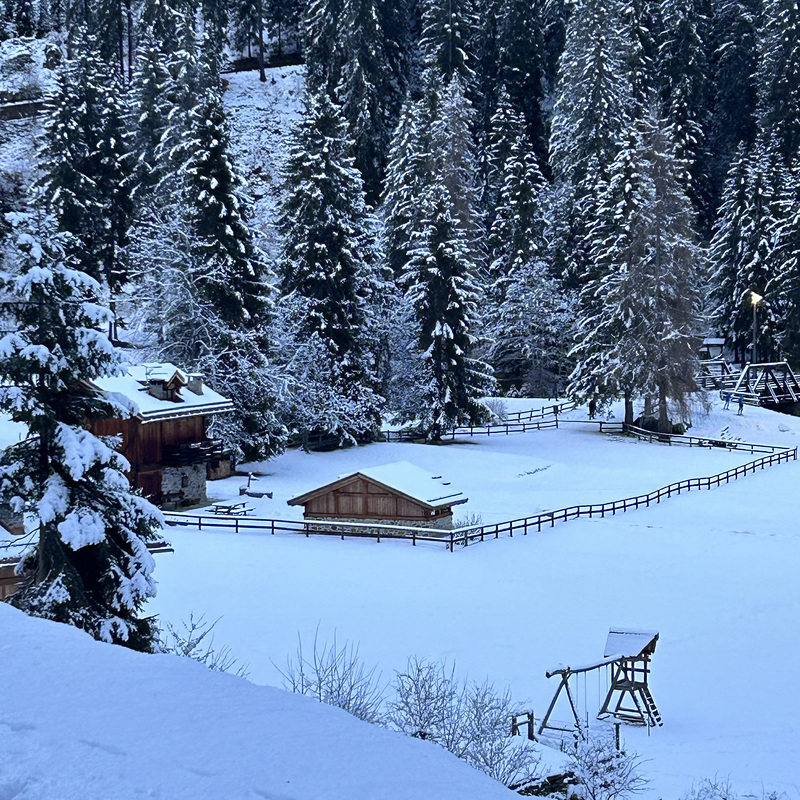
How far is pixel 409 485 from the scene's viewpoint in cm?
3588

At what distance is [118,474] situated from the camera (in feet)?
57.0

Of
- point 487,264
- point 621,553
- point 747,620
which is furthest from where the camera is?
point 487,264

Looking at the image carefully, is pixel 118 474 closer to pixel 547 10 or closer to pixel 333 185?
pixel 333 185

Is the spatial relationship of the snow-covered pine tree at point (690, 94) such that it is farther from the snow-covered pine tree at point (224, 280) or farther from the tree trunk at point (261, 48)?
the snow-covered pine tree at point (224, 280)

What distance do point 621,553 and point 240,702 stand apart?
28.3 metres

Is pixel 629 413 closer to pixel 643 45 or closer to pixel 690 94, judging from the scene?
pixel 690 94

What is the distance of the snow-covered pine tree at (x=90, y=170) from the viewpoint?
58.8 m

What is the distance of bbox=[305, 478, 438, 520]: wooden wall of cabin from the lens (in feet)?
117

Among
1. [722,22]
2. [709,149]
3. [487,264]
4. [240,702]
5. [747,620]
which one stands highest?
[722,22]

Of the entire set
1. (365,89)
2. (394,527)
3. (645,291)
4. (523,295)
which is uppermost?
(365,89)

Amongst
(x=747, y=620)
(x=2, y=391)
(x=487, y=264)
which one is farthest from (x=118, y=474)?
(x=487, y=264)

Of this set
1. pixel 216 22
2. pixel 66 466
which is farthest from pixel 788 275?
pixel 216 22

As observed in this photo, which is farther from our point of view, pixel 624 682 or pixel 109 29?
pixel 109 29

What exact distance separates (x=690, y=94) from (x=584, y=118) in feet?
54.0
